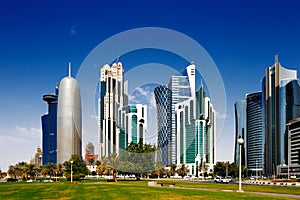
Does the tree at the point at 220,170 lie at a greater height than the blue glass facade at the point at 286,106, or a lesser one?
lesser

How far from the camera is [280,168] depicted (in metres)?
178

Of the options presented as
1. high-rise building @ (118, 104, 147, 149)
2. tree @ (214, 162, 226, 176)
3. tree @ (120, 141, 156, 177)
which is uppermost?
Result: high-rise building @ (118, 104, 147, 149)

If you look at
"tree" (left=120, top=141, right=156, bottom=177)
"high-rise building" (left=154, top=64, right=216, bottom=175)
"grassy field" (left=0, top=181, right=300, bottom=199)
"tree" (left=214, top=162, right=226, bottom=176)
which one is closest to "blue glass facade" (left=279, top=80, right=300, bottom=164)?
"high-rise building" (left=154, top=64, right=216, bottom=175)

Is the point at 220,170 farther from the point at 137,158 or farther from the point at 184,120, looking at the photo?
the point at 137,158

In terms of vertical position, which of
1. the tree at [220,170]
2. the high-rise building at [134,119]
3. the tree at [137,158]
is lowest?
the tree at [220,170]

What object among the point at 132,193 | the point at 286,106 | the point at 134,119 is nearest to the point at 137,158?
the point at 134,119

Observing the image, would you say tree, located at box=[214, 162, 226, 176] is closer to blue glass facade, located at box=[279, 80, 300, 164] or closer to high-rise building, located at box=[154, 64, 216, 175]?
high-rise building, located at box=[154, 64, 216, 175]

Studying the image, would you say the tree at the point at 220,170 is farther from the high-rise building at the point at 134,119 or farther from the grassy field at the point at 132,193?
the grassy field at the point at 132,193

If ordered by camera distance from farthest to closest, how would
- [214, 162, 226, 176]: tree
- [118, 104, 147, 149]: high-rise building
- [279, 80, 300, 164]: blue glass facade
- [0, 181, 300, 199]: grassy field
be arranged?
[279, 80, 300, 164]: blue glass facade
[214, 162, 226, 176]: tree
[118, 104, 147, 149]: high-rise building
[0, 181, 300, 199]: grassy field

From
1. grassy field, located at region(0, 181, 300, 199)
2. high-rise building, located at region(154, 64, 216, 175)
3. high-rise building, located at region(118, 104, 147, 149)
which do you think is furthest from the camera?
high-rise building, located at region(154, 64, 216, 175)

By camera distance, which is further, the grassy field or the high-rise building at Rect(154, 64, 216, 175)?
the high-rise building at Rect(154, 64, 216, 175)

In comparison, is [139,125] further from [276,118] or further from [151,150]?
[276,118]

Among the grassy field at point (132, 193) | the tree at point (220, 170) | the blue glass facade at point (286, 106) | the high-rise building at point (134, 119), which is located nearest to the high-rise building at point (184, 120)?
the high-rise building at point (134, 119)

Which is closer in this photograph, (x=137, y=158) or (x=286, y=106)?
(x=137, y=158)
